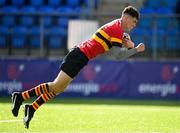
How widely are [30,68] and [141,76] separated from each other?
12.1 feet

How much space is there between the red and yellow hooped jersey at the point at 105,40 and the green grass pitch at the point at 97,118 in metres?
1.43

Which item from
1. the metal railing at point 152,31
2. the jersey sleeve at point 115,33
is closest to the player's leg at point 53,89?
the jersey sleeve at point 115,33

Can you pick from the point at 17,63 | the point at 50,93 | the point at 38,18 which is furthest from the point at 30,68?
the point at 50,93

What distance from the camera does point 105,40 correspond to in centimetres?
1055

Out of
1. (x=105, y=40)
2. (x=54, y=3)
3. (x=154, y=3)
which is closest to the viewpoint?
(x=105, y=40)

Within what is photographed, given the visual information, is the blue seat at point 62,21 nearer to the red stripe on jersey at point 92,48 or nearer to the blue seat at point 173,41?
the blue seat at point 173,41

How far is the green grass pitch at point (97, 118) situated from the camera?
35.3ft

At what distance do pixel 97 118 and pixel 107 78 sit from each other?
672 cm

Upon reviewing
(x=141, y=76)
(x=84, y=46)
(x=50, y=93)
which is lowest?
(x=141, y=76)

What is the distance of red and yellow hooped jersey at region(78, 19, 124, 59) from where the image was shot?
1046cm

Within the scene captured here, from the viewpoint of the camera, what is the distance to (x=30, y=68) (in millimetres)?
19469

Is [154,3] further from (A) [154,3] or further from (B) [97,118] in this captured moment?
(B) [97,118]

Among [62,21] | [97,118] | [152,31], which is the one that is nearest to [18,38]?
[62,21]

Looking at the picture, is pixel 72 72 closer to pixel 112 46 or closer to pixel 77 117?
pixel 112 46
